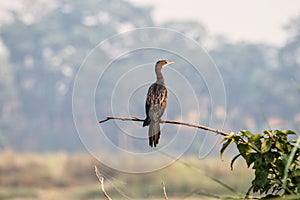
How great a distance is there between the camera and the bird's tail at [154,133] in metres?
3.38

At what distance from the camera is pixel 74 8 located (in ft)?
181

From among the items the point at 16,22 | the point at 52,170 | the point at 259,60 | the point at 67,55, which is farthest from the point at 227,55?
the point at 52,170

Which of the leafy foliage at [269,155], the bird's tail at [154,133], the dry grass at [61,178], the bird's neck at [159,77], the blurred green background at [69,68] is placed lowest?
the leafy foliage at [269,155]

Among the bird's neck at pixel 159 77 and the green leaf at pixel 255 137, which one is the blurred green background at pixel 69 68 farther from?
the green leaf at pixel 255 137

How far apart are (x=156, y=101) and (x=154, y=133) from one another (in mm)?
676

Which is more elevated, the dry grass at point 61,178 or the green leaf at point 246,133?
the dry grass at point 61,178

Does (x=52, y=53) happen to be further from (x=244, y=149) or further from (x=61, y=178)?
(x=244, y=149)

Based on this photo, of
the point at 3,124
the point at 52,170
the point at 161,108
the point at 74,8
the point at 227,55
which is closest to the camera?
the point at 161,108

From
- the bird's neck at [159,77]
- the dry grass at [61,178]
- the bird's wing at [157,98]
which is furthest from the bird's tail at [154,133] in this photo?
the dry grass at [61,178]

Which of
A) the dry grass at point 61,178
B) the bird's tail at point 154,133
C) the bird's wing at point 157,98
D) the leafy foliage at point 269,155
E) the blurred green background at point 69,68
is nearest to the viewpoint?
the leafy foliage at point 269,155

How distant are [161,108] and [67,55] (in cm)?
4504

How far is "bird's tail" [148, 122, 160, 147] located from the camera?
3.38 m

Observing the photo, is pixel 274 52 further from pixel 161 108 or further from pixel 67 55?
pixel 161 108

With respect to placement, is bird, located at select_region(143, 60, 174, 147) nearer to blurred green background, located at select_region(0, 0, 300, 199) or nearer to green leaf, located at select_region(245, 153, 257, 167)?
green leaf, located at select_region(245, 153, 257, 167)
